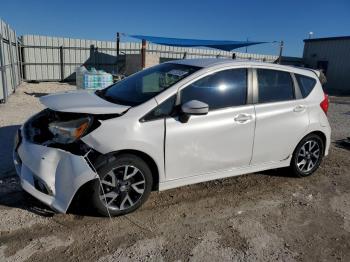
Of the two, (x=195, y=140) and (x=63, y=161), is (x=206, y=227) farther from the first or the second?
(x=63, y=161)

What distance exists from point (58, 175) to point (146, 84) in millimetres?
1664

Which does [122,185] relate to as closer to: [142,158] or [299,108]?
[142,158]

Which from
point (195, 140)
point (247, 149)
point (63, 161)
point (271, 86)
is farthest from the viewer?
point (271, 86)

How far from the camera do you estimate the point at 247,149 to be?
164 inches

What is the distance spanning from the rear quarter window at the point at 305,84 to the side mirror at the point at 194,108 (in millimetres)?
1934

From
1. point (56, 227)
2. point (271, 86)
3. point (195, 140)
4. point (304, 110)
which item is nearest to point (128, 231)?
point (56, 227)

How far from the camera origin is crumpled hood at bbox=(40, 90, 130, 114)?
335cm

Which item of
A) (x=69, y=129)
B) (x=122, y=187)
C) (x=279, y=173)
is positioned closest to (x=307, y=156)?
(x=279, y=173)

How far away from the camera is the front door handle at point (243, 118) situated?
4002 mm

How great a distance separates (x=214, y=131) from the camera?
12.5 ft

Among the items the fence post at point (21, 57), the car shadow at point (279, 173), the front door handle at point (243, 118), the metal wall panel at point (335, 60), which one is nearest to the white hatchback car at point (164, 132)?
the front door handle at point (243, 118)

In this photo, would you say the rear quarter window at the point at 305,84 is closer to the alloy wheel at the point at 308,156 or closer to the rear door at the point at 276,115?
the rear door at the point at 276,115

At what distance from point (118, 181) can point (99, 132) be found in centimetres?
56

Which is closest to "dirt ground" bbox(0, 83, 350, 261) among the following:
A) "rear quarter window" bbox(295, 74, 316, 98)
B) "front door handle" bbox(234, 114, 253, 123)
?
"front door handle" bbox(234, 114, 253, 123)
